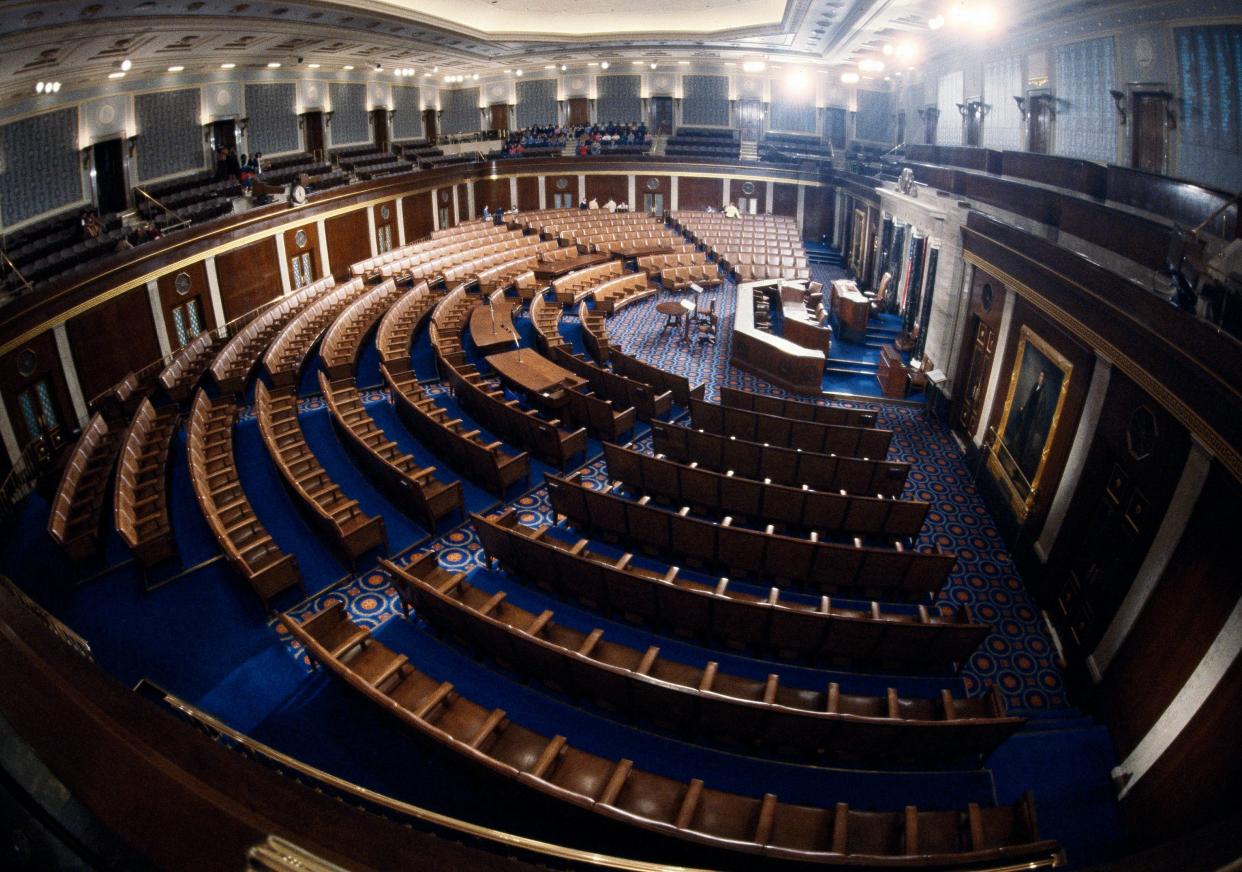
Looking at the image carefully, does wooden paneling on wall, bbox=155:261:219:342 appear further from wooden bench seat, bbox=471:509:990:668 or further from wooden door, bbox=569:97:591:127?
wooden door, bbox=569:97:591:127

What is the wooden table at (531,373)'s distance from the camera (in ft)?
30.4

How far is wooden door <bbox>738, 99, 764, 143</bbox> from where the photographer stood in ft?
78.9

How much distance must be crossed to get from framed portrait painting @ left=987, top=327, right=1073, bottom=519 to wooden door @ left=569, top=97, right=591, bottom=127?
2246 centimetres

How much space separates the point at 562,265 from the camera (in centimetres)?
1673

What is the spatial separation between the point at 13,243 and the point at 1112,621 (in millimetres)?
14389

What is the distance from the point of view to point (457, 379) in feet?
30.9

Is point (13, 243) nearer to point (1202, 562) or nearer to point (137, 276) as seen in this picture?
point (137, 276)

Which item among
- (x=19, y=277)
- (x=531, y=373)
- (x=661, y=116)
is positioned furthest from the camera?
(x=661, y=116)

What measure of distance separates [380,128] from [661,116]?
10.6 metres

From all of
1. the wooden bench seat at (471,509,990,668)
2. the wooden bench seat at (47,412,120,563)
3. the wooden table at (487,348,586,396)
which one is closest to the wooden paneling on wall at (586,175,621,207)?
the wooden table at (487,348,586,396)

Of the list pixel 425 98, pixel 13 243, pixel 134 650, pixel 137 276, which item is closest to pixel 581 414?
pixel 134 650

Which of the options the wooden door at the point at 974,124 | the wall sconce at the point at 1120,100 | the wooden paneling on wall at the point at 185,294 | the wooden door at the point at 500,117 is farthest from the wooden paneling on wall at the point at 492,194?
the wall sconce at the point at 1120,100

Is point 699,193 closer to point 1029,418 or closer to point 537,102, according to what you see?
point 537,102

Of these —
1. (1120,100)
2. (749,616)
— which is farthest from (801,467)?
(1120,100)
